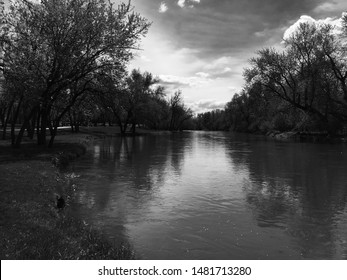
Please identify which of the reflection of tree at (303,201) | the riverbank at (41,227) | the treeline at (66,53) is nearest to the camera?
the riverbank at (41,227)

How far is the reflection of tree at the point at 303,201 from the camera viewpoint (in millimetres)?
10203

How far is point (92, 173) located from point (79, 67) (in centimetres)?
1296

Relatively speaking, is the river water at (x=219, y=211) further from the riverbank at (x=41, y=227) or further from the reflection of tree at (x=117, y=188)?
the riverbank at (x=41, y=227)

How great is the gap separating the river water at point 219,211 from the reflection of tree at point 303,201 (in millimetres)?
30

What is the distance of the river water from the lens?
9422mm

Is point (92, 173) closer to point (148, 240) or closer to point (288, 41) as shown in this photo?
point (148, 240)

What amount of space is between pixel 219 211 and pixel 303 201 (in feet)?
14.4

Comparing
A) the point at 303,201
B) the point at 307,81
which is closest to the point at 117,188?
the point at 303,201

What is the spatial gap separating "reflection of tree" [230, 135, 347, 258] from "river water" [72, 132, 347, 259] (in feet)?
0.10

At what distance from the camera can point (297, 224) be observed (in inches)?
456

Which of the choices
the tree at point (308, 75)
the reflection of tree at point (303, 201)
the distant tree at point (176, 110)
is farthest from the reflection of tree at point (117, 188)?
the distant tree at point (176, 110)

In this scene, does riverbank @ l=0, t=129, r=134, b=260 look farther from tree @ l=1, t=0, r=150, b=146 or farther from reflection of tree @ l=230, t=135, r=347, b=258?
tree @ l=1, t=0, r=150, b=146

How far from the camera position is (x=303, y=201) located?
1486 centimetres
